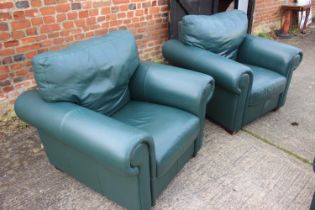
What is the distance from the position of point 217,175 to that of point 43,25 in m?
1.81

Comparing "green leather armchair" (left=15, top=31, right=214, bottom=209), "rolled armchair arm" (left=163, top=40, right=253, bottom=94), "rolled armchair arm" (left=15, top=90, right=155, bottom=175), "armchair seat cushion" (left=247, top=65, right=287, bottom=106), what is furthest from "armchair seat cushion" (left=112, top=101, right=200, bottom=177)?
"armchair seat cushion" (left=247, top=65, right=287, bottom=106)

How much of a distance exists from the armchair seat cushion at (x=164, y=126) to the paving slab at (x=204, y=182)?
30cm

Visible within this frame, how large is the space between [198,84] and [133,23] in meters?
1.42

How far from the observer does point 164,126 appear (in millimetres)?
1707

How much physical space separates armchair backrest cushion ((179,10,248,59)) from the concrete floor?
71cm

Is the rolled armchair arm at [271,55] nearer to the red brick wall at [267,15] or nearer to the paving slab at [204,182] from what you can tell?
the paving slab at [204,182]

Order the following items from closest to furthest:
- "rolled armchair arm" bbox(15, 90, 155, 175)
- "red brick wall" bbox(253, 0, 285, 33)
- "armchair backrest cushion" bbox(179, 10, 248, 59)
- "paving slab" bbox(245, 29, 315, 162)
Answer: "rolled armchair arm" bbox(15, 90, 155, 175) < "paving slab" bbox(245, 29, 315, 162) < "armchair backrest cushion" bbox(179, 10, 248, 59) < "red brick wall" bbox(253, 0, 285, 33)

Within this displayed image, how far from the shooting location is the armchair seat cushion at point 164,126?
1.58 m

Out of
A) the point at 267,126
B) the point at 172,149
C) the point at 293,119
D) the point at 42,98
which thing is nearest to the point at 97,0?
the point at 42,98

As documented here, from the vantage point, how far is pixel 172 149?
160 cm

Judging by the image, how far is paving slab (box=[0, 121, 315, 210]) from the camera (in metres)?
1.74

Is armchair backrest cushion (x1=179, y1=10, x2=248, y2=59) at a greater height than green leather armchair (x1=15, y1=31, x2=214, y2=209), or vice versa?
armchair backrest cushion (x1=179, y1=10, x2=248, y2=59)

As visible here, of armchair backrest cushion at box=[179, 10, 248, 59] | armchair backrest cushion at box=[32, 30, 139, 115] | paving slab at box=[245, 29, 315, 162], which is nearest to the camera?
armchair backrest cushion at box=[32, 30, 139, 115]

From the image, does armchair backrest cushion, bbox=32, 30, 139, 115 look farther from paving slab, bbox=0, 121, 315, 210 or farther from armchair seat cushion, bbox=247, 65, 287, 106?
armchair seat cushion, bbox=247, 65, 287, 106
